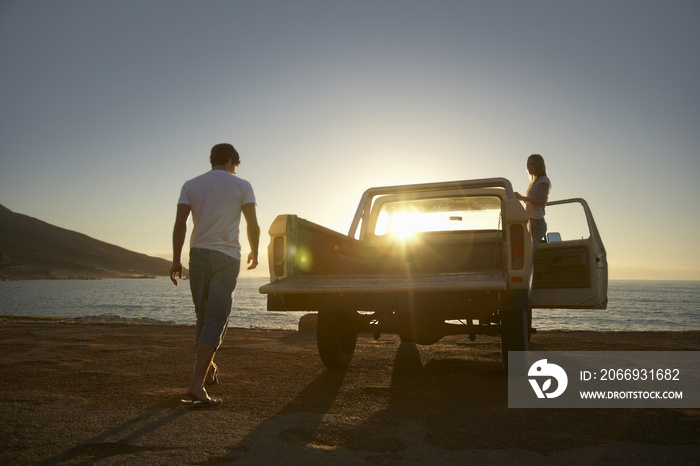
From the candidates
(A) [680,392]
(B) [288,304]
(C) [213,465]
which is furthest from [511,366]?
(C) [213,465]

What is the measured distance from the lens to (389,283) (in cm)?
Answer: 428

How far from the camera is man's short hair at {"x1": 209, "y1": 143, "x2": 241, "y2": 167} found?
13.7ft

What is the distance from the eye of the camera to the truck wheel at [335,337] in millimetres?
5133

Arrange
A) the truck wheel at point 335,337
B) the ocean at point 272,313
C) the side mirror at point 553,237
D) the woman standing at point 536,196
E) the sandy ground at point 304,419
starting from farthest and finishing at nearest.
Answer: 1. the ocean at point 272,313
2. the side mirror at point 553,237
3. the woman standing at point 536,196
4. the truck wheel at point 335,337
5. the sandy ground at point 304,419

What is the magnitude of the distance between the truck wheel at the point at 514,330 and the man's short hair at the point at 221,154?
111 inches

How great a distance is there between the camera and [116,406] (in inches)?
141

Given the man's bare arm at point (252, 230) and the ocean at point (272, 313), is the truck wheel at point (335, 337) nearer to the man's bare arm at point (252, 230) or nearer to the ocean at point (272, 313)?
the man's bare arm at point (252, 230)

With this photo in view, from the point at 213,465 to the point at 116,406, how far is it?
1.60 metres

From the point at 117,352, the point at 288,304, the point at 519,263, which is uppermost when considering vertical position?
the point at 519,263

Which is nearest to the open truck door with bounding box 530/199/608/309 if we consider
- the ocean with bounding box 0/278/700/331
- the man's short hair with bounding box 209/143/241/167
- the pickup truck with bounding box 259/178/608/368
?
the pickup truck with bounding box 259/178/608/368

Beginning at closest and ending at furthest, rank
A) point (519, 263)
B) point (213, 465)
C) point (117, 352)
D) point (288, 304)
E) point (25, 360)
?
point (213, 465), point (519, 263), point (288, 304), point (25, 360), point (117, 352)

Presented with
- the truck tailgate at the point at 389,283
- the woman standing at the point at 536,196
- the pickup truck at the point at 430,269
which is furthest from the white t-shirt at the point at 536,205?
the truck tailgate at the point at 389,283

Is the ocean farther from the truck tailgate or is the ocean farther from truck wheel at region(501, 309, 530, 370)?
truck wheel at region(501, 309, 530, 370)

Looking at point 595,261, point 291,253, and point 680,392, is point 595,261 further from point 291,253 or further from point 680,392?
point 291,253
